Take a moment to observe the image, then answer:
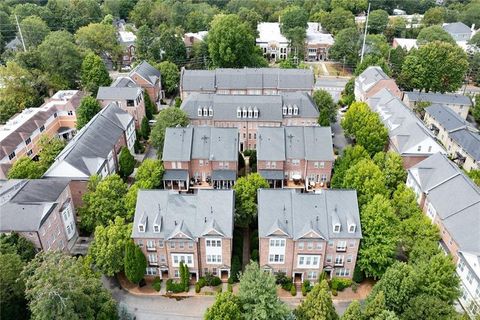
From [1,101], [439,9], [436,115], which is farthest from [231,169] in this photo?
[439,9]

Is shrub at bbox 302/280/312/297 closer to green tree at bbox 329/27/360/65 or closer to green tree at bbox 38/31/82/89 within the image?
green tree at bbox 38/31/82/89

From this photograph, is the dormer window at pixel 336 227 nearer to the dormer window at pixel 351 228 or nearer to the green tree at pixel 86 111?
the dormer window at pixel 351 228

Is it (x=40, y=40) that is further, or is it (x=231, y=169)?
(x=40, y=40)

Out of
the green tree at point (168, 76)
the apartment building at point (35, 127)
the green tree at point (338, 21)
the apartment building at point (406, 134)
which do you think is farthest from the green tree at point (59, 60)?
the green tree at point (338, 21)

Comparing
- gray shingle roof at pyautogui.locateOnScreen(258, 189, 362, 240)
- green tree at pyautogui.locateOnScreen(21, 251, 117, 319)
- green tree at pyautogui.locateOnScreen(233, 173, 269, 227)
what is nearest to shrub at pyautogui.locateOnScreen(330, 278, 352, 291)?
gray shingle roof at pyautogui.locateOnScreen(258, 189, 362, 240)

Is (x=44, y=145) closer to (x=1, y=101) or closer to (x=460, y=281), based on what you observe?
(x=1, y=101)

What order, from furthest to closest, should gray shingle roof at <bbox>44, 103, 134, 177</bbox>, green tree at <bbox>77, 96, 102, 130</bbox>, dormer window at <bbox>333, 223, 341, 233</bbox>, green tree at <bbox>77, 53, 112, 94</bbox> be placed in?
green tree at <bbox>77, 53, 112, 94</bbox> < green tree at <bbox>77, 96, 102, 130</bbox> < gray shingle roof at <bbox>44, 103, 134, 177</bbox> < dormer window at <bbox>333, 223, 341, 233</bbox>

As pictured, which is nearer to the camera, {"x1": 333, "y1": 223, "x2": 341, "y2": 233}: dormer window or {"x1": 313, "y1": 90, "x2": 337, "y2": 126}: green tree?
{"x1": 333, "y1": 223, "x2": 341, "y2": 233}: dormer window
